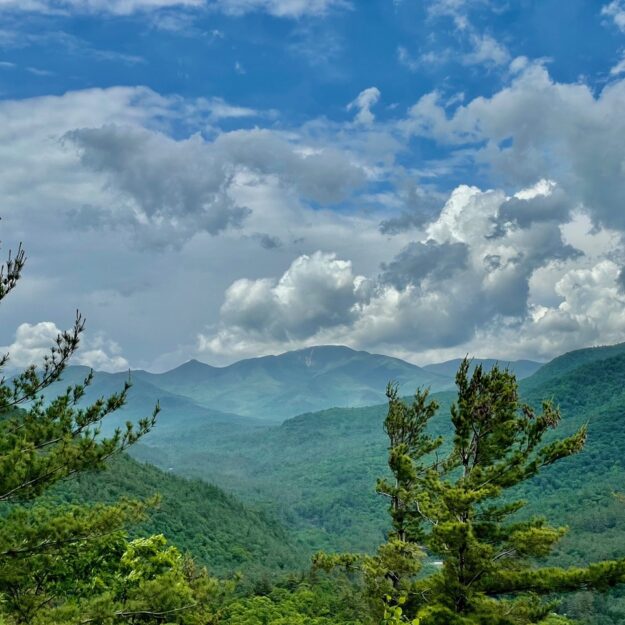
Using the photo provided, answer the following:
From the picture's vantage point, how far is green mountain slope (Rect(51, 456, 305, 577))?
110444 millimetres

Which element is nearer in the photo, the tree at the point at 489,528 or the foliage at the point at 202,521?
the tree at the point at 489,528

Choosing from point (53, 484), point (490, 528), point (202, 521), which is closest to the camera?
point (53, 484)

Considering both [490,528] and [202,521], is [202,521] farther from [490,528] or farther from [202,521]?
[490,528]

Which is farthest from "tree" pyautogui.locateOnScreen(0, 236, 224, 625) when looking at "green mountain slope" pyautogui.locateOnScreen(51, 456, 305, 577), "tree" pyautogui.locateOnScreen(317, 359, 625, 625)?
"green mountain slope" pyautogui.locateOnScreen(51, 456, 305, 577)

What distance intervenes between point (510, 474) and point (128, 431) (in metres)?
10.7

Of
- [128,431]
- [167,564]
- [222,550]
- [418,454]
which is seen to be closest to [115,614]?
[128,431]

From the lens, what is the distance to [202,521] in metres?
130

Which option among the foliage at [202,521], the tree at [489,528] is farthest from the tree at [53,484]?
the foliage at [202,521]

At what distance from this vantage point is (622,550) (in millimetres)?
107500

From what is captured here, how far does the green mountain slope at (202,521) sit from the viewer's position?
11044 centimetres

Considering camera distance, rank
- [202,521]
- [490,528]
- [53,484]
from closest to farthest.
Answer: [53,484], [490,528], [202,521]

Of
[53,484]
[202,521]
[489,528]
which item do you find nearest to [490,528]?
[489,528]

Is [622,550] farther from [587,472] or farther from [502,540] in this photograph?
[502,540]

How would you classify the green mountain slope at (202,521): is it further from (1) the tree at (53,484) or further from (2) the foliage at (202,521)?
(1) the tree at (53,484)
